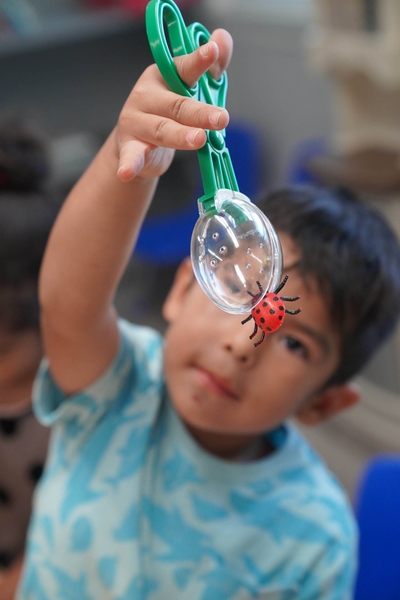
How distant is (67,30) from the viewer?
89.3 inches

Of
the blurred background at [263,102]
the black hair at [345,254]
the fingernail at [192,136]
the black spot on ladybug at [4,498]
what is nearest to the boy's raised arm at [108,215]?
the fingernail at [192,136]

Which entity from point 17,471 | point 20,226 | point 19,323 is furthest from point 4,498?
point 20,226

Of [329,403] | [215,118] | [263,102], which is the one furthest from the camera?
[263,102]

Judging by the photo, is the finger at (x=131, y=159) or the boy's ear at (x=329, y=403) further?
the boy's ear at (x=329, y=403)

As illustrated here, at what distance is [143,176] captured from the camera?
0.40m

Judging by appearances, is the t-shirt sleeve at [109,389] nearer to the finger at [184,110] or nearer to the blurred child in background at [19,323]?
the blurred child in background at [19,323]

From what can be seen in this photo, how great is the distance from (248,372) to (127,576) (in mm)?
231

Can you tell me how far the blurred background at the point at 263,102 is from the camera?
4.79 ft

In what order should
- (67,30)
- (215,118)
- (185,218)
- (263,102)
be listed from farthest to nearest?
(263,102)
(67,30)
(185,218)
(215,118)

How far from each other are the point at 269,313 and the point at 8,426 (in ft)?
1.90

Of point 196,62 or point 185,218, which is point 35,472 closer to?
point 196,62

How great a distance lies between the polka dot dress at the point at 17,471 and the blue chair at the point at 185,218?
1028 mm

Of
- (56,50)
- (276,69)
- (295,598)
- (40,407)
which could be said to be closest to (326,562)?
(295,598)

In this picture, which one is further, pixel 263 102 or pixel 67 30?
pixel 263 102
